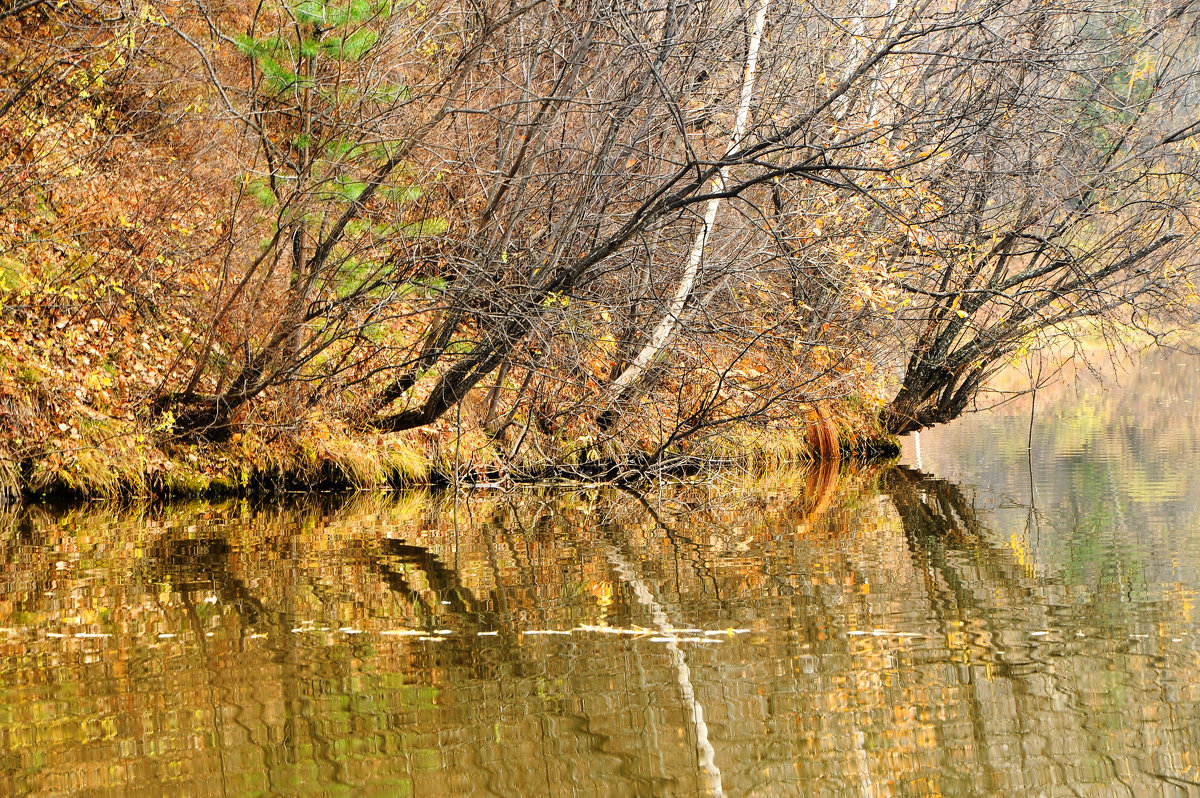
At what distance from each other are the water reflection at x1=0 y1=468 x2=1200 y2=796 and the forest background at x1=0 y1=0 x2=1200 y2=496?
3.07 meters

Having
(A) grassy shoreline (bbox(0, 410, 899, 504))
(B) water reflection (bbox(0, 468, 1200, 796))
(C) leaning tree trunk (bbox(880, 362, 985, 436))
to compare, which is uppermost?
(C) leaning tree trunk (bbox(880, 362, 985, 436))

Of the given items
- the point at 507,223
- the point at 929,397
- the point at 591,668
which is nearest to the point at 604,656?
the point at 591,668

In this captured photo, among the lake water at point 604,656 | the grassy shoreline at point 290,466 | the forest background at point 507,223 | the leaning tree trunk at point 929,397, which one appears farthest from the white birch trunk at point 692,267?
the leaning tree trunk at point 929,397

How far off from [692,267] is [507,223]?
1.80 m

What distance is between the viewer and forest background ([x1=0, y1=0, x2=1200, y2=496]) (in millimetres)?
9852

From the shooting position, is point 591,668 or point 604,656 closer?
point 591,668

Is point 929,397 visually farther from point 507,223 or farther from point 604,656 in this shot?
point 604,656

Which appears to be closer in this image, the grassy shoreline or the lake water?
the lake water

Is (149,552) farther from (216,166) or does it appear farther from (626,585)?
(216,166)

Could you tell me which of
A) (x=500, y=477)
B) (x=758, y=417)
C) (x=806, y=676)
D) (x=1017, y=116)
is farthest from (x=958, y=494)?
(x=806, y=676)

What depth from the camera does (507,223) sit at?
10.7 m

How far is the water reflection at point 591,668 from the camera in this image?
3479 mm

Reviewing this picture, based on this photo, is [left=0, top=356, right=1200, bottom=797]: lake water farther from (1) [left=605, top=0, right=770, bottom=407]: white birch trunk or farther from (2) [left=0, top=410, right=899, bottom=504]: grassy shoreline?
(1) [left=605, top=0, right=770, bottom=407]: white birch trunk

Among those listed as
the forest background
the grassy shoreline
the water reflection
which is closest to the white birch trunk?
the forest background
